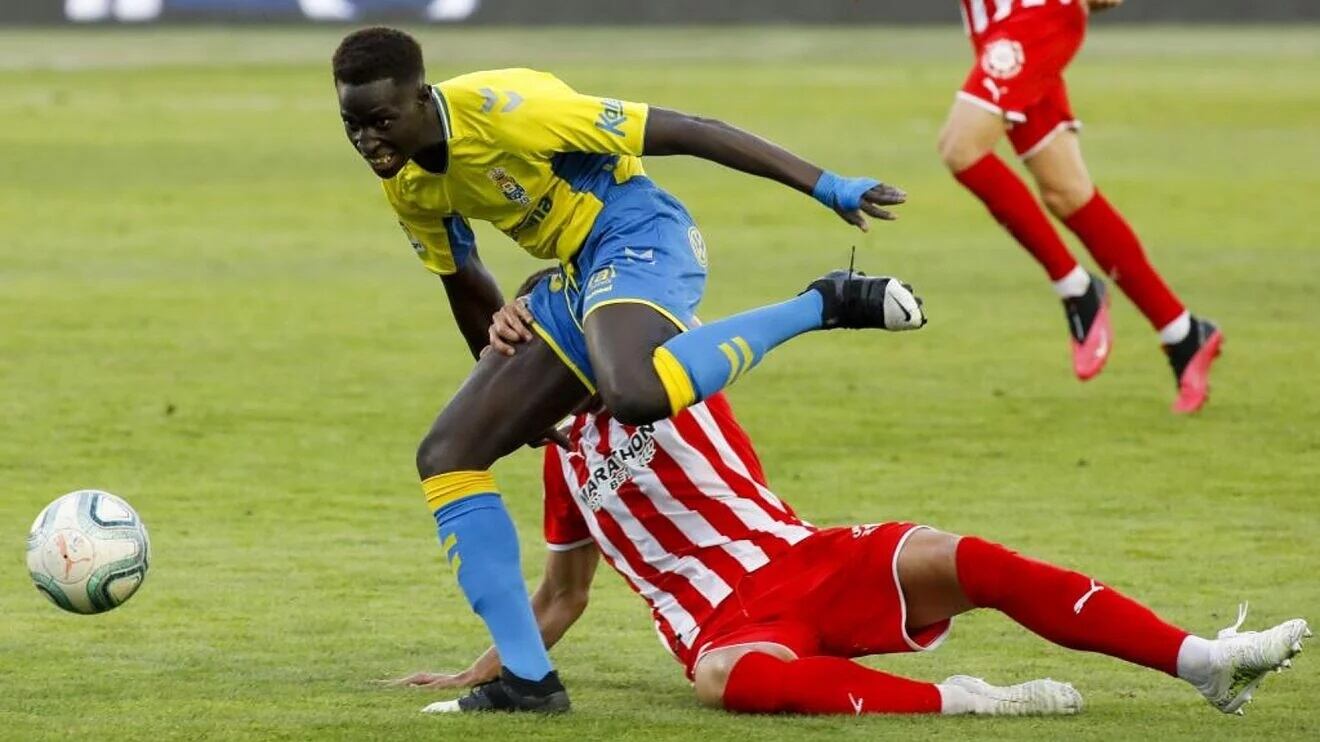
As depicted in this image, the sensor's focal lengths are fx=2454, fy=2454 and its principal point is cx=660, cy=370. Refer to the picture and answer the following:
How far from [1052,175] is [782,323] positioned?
4.52 m

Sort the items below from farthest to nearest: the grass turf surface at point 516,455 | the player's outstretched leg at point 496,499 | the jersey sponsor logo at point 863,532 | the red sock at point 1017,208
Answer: the red sock at point 1017,208
the grass turf surface at point 516,455
the jersey sponsor logo at point 863,532
the player's outstretched leg at point 496,499

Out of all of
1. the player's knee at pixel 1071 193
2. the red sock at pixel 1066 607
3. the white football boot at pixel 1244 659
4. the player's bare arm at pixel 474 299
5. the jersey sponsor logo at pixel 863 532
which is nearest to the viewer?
the white football boot at pixel 1244 659

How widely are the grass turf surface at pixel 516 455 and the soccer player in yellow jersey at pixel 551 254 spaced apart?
466 millimetres

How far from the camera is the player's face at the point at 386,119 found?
6070 millimetres

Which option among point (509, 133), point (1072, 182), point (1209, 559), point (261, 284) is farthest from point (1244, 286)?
point (509, 133)

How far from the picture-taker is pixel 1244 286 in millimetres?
14172

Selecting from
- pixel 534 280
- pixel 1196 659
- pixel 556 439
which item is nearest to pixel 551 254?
pixel 534 280

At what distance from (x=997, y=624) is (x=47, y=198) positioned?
12.6 meters

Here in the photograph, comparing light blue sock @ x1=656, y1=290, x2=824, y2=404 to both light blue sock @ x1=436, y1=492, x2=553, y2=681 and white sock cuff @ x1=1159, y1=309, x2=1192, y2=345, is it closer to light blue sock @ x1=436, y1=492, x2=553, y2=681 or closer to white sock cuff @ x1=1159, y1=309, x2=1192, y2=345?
light blue sock @ x1=436, y1=492, x2=553, y2=681

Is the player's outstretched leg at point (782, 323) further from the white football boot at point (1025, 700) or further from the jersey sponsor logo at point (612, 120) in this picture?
the white football boot at point (1025, 700)

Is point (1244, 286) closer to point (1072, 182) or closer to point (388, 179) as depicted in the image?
point (1072, 182)

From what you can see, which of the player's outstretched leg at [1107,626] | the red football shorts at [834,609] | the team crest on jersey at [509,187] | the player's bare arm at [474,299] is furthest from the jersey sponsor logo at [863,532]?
the player's bare arm at [474,299]

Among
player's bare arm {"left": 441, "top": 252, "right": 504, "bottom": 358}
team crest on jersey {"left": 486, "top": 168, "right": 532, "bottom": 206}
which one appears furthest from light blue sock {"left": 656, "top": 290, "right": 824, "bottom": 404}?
player's bare arm {"left": 441, "top": 252, "right": 504, "bottom": 358}

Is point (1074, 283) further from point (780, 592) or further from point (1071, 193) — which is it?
point (780, 592)
